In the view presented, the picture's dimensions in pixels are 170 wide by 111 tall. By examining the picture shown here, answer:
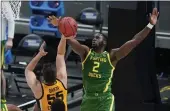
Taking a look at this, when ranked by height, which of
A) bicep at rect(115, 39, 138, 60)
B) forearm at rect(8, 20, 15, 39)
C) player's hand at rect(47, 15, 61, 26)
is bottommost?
bicep at rect(115, 39, 138, 60)

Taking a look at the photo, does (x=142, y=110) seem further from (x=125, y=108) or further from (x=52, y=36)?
(x=52, y=36)

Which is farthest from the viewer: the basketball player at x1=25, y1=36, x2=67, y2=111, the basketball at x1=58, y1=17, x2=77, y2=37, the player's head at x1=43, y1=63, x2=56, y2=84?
the basketball at x1=58, y1=17, x2=77, y2=37

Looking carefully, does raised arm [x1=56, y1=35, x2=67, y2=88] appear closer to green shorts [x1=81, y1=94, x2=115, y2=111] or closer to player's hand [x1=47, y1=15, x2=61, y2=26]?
player's hand [x1=47, y1=15, x2=61, y2=26]

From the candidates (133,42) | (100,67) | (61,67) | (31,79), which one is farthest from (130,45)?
(31,79)

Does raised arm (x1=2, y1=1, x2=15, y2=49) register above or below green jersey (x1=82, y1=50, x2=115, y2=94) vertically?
above

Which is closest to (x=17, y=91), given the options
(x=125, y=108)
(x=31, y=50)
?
(x=31, y=50)

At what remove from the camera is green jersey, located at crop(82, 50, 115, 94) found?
6109 millimetres

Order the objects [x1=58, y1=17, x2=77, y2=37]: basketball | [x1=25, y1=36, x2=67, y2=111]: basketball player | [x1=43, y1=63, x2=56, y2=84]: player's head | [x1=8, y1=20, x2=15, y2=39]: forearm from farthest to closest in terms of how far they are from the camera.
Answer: [x1=8, y1=20, x2=15, y2=39]: forearm, [x1=58, y1=17, x2=77, y2=37]: basketball, [x1=25, y1=36, x2=67, y2=111]: basketball player, [x1=43, y1=63, x2=56, y2=84]: player's head

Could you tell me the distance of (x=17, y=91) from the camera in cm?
1020

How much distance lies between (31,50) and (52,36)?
2.87 feet

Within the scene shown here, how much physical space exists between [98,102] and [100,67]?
1.34 ft

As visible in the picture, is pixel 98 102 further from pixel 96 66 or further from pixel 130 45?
pixel 130 45

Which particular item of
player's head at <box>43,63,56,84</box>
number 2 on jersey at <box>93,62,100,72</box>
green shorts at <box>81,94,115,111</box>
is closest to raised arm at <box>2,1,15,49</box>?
player's head at <box>43,63,56,84</box>

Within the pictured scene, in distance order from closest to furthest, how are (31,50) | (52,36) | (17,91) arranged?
(17,91) → (31,50) → (52,36)
